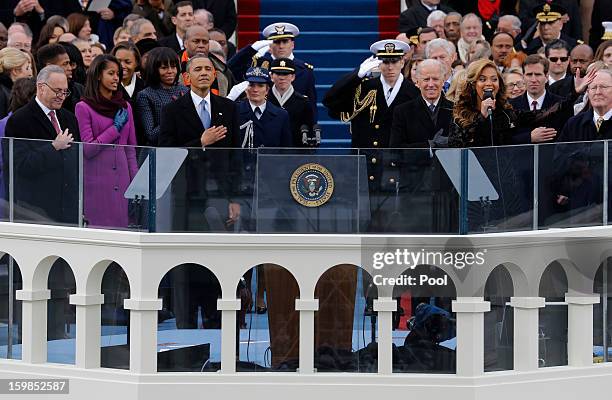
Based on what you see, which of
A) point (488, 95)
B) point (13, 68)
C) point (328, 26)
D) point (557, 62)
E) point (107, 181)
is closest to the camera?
point (107, 181)

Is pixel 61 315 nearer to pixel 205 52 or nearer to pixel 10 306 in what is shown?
pixel 10 306

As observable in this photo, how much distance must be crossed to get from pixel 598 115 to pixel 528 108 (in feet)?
7.49

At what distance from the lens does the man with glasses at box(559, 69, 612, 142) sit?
1691 cm

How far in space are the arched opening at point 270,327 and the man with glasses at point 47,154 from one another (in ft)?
5.35

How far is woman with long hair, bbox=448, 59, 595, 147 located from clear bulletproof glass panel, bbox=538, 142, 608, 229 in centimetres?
86

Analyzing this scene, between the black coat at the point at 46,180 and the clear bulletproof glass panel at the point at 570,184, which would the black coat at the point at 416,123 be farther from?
the black coat at the point at 46,180

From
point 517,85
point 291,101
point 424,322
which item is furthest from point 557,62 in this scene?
point 424,322

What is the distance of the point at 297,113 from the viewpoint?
19359mm

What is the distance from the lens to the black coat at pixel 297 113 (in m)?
19.3

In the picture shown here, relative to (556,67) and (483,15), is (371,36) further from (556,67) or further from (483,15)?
(556,67)

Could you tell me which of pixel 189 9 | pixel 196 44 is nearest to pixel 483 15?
pixel 189 9

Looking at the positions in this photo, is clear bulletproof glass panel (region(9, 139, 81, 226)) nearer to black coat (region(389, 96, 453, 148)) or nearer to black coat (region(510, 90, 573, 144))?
black coat (region(389, 96, 453, 148))

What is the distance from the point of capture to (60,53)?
19422 millimetres

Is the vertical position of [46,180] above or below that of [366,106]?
below
